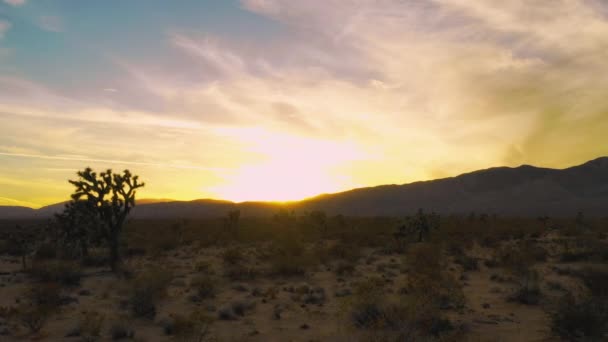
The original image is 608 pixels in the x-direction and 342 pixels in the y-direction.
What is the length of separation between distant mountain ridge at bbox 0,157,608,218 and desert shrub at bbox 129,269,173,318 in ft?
334

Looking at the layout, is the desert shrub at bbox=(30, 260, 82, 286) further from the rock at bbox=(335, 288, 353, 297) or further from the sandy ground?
the rock at bbox=(335, 288, 353, 297)

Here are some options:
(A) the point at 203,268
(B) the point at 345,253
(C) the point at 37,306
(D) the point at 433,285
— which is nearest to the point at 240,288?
→ (A) the point at 203,268

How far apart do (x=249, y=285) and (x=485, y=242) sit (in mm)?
17167

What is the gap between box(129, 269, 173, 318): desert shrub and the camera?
11514mm

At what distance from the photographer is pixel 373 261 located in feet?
66.3

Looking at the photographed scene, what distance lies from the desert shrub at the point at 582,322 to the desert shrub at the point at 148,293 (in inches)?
410

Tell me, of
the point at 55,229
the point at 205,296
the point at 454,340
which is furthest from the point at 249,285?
the point at 55,229

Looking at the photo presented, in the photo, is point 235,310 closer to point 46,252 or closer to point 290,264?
point 290,264

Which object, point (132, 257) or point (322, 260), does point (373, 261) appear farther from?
point (132, 257)

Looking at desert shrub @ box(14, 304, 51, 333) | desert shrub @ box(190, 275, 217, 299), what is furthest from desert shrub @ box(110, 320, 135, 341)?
desert shrub @ box(190, 275, 217, 299)

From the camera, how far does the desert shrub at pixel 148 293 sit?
11514mm

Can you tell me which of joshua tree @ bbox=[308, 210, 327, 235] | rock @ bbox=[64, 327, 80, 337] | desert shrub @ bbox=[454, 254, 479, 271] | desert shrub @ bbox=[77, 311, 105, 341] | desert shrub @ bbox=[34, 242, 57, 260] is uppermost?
joshua tree @ bbox=[308, 210, 327, 235]

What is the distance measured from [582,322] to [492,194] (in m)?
127

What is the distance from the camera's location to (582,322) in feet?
27.8
